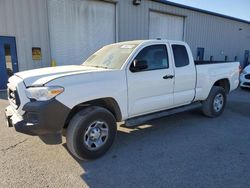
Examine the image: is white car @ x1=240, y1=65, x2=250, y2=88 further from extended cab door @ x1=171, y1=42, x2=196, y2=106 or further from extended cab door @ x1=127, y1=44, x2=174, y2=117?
extended cab door @ x1=127, y1=44, x2=174, y2=117

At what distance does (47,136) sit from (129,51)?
214 centimetres

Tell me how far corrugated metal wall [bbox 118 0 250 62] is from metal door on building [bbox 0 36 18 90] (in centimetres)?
567

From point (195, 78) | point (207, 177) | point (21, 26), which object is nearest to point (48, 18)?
point (21, 26)

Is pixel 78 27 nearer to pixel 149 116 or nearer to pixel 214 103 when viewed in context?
pixel 214 103

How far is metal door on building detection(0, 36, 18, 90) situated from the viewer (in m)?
9.04

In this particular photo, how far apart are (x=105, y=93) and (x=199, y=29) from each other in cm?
1534

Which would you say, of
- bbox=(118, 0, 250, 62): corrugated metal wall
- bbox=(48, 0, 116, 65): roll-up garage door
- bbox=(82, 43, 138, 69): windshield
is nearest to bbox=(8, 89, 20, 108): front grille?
bbox=(82, 43, 138, 69): windshield

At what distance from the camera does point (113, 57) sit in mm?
4215

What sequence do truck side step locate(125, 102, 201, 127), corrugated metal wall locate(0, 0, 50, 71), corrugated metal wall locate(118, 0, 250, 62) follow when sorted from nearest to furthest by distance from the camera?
truck side step locate(125, 102, 201, 127) → corrugated metal wall locate(0, 0, 50, 71) → corrugated metal wall locate(118, 0, 250, 62)

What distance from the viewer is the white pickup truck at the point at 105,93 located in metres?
3.02

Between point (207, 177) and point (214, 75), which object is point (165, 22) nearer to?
point (214, 75)

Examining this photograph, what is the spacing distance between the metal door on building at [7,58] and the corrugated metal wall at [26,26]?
0.18m

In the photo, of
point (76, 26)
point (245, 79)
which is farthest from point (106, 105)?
point (245, 79)

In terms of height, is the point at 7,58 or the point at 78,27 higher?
the point at 78,27
